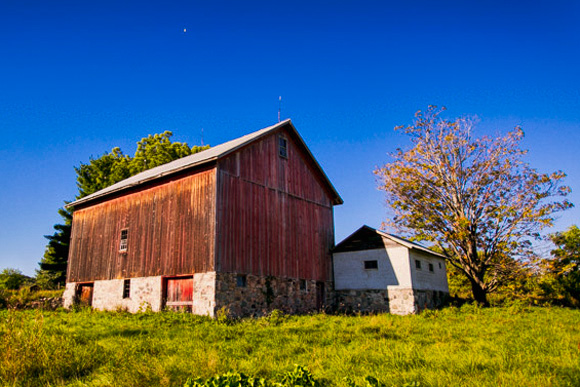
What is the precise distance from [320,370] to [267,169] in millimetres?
13588

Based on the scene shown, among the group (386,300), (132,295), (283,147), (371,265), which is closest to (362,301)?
(386,300)

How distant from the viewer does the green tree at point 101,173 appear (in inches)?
1447

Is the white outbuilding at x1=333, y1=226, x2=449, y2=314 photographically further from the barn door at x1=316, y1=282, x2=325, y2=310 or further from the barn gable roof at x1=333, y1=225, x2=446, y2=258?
the barn door at x1=316, y1=282, x2=325, y2=310

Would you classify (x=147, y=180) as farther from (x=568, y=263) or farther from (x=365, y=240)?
(x=568, y=263)

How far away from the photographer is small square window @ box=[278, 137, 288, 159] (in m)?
20.6

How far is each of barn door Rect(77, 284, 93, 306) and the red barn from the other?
2.8 inches

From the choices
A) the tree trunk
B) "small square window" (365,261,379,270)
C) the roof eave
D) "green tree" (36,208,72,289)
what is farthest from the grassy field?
"green tree" (36,208,72,289)

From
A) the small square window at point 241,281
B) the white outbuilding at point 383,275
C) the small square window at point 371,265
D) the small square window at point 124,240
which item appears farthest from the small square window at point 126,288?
the small square window at point 371,265

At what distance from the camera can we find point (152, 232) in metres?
18.5

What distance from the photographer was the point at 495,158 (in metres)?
23.2

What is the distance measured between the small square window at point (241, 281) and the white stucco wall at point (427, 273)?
8.98m

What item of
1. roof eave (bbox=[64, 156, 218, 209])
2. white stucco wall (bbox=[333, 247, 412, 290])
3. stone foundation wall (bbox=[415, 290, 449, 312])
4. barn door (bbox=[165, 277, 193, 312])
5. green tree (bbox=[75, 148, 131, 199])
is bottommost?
stone foundation wall (bbox=[415, 290, 449, 312])

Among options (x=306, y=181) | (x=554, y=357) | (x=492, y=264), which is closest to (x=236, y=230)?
(x=306, y=181)

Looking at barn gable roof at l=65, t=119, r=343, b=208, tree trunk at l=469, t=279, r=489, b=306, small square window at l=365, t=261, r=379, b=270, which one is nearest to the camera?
barn gable roof at l=65, t=119, r=343, b=208
